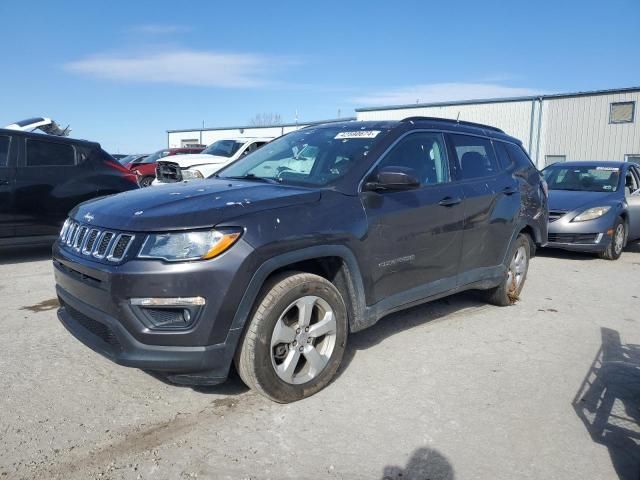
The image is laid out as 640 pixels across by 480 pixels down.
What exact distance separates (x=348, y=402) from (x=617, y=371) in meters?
2.13

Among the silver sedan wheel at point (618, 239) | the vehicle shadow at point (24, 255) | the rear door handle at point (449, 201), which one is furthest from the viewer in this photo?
the silver sedan wheel at point (618, 239)

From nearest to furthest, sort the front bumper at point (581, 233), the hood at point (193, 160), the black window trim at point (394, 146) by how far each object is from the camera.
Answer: the black window trim at point (394, 146)
the front bumper at point (581, 233)
the hood at point (193, 160)

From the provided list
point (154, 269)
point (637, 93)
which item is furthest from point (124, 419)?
point (637, 93)

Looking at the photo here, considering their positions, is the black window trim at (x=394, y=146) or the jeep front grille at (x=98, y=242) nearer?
the jeep front grille at (x=98, y=242)

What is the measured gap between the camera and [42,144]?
23.2ft

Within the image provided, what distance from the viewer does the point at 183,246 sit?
281cm

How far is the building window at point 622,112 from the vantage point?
23141 mm

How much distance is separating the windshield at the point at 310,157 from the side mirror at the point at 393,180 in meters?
0.21

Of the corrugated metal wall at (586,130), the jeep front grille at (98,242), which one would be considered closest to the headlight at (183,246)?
the jeep front grille at (98,242)

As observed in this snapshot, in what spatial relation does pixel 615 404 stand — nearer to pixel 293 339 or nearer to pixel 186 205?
pixel 293 339

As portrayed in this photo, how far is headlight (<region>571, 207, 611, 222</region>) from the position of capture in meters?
8.23

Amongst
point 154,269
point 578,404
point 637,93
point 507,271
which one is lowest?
point 578,404

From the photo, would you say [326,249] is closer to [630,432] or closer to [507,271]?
[630,432]

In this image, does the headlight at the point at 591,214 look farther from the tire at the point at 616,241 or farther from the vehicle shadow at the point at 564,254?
the vehicle shadow at the point at 564,254
